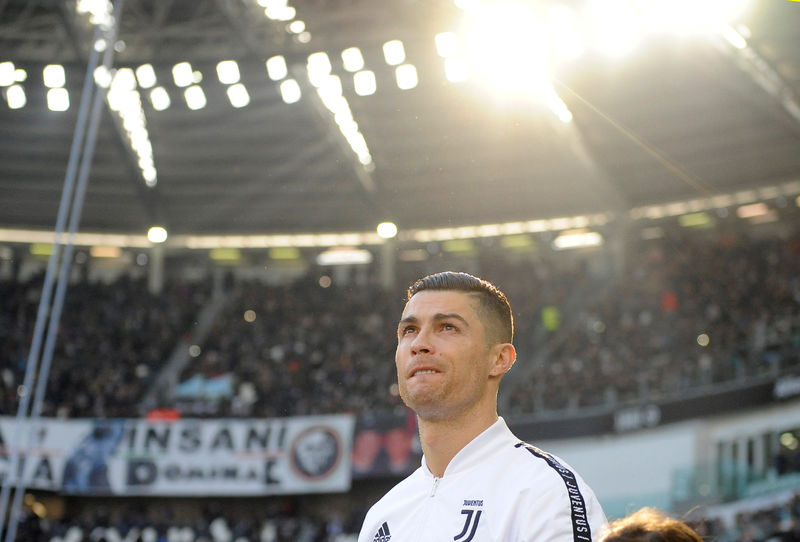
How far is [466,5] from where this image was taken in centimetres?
1563

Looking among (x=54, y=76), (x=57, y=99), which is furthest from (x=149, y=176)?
(x=54, y=76)

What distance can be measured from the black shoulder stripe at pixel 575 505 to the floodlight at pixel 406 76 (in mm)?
16516

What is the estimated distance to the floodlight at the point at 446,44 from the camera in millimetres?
16734

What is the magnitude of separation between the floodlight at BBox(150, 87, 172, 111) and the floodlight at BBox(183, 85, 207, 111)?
0.43m

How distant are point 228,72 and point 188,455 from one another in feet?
24.1

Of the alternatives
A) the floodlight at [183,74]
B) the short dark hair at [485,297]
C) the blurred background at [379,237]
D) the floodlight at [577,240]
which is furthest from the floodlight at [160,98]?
the short dark hair at [485,297]

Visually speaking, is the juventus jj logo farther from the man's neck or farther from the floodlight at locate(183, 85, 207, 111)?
the floodlight at locate(183, 85, 207, 111)

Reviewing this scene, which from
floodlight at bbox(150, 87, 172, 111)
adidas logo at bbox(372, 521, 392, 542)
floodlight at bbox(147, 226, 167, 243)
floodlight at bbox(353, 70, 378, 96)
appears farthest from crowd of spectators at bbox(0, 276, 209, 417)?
adidas logo at bbox(372, 521, 392, 542)

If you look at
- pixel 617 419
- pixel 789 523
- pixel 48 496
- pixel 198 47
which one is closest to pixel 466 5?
pixel 198 47

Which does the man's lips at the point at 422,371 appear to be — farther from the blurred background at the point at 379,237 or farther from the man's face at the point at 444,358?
the blurred background at the point at 379,237

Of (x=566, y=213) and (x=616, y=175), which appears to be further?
(x=566, y=213)

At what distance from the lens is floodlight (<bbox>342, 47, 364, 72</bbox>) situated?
1753cm

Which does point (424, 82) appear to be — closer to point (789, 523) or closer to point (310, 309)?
point (310, 309)

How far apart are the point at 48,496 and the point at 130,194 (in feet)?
25.3
